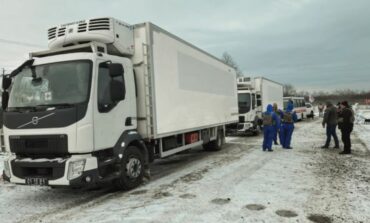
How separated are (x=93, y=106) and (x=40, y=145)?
3.75 feet

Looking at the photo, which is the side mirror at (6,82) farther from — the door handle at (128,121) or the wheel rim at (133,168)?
the wheel rim at (133,168)

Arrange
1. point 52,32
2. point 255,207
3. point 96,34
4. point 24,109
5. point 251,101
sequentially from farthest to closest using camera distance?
point 251,101 < point 52,32 < point 96,34 < point 24,109 < point 255,207

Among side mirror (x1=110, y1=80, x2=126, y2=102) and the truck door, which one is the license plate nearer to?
the truck door

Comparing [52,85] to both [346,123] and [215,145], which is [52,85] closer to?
[215,145]

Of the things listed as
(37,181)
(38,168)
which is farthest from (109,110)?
(37,181)

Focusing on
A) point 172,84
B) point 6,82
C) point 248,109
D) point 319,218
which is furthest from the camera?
point 248,109

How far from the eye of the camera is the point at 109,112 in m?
6.58

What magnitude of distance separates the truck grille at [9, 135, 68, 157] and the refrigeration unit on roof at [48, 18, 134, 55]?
2214 millimetres

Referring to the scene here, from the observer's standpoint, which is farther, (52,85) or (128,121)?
(128,121)

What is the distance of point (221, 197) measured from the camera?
6.40 m

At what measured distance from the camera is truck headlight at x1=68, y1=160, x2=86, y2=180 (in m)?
5.86

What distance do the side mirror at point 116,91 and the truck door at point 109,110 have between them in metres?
0.06

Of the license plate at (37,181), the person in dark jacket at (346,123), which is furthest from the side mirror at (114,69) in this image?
the person in dark jacket at (346,123)

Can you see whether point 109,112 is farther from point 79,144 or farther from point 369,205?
point 369,205
